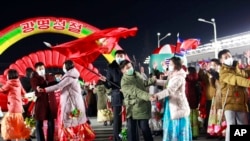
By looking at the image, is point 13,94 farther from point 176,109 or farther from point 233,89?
point 233,89

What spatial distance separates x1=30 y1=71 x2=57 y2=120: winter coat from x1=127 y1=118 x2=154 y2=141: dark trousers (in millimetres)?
1885

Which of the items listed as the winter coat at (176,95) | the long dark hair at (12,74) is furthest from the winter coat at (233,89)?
the long dark hair at (12,74)

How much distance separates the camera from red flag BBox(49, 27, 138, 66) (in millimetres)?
10125

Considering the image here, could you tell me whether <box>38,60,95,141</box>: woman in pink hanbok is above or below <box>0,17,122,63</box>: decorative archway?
A: below

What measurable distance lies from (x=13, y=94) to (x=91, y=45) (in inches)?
91.5

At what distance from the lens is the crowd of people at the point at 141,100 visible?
6918 mm

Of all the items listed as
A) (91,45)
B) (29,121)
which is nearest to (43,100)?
(29,121)

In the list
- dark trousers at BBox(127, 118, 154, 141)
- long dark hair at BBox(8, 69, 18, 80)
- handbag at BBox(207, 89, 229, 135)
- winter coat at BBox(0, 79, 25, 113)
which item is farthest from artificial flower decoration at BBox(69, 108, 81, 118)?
handbag at BBox(207, 89, 229, 135)

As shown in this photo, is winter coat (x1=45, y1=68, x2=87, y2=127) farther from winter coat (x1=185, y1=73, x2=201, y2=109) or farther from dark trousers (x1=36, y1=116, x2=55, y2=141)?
winter coat (x1=185, y1=73, x2=201, y2=109)

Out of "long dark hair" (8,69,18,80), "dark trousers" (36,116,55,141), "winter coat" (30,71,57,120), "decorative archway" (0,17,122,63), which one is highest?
"decorative archway" (0,17,122,63)

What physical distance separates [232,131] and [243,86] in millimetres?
2431

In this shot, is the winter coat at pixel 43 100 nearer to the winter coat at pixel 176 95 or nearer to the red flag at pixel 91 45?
the red flag at pixel 91 45

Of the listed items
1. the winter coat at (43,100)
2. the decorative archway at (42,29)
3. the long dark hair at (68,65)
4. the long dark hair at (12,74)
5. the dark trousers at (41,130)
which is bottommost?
the dark trousers at (41,130)

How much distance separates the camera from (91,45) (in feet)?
34.1
